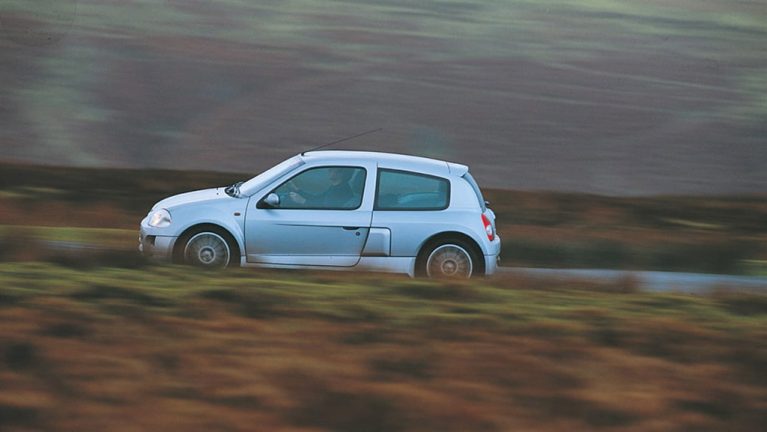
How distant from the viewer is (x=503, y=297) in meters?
8.81

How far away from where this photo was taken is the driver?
1130 centimetres

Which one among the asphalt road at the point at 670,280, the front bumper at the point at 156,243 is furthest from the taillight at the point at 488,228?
the front bumper at the point at 156,243

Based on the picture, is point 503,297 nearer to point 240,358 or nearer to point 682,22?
point 240,358

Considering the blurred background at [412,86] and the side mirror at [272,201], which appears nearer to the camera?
the side mirror at [272,201]

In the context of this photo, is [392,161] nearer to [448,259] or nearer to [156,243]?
[448,259]

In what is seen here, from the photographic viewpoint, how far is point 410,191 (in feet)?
37.6

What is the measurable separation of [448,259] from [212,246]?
88.4 inches

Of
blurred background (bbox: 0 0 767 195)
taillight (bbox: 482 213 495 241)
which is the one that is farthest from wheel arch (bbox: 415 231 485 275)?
blurred background (bbox: 0 0 767 195)

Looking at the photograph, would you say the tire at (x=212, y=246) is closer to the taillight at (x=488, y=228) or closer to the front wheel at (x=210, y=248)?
the front wheel at (x=210, y=248)

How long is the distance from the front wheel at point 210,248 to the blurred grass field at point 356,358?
217cm

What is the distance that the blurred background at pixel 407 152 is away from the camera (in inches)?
258

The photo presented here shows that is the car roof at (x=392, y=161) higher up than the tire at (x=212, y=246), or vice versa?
the car roof at (x=392, y=161)

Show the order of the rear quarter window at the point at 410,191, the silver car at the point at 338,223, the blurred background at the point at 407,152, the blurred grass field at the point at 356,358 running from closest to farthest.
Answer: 1. the blurred grass field at the point at 356,358
2. the blurred background at the point at 407,152
3. the silver car at the point at 338,223
4. the rear quarter window at the point at 410,191

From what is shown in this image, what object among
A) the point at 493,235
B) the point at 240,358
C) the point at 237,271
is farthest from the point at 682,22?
the point at 240,358
